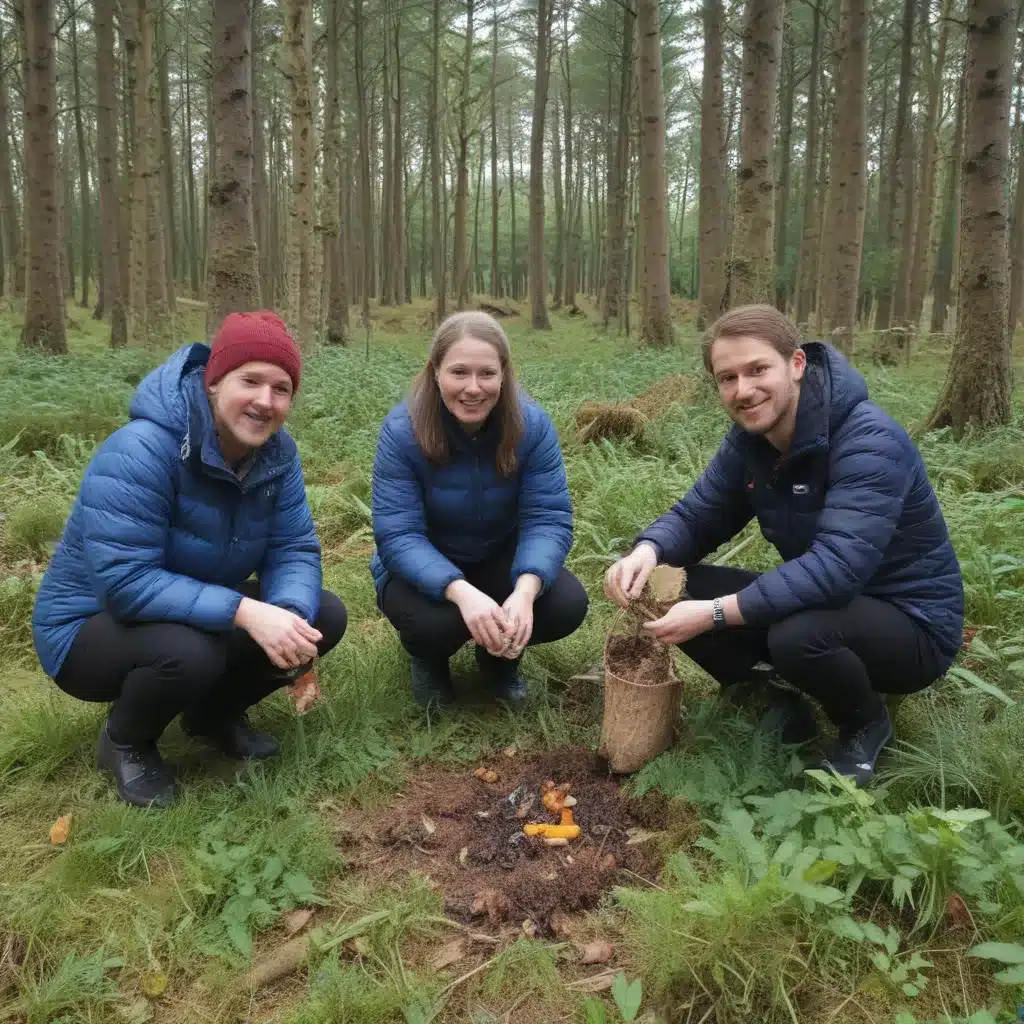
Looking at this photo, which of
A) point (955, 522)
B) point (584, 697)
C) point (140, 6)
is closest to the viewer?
point (584, 697)

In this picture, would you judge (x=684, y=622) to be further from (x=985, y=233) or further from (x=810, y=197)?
(x=810, y=197)

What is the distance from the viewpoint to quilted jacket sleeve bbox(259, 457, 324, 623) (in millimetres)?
2654

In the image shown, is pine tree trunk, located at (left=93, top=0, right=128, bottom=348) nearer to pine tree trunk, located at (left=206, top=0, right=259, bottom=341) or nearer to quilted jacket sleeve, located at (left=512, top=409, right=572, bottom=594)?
pine tree trunk, located at (left=206, top=0, right=259, bottom=341)

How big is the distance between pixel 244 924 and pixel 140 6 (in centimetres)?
1374

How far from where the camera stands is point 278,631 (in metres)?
2.36

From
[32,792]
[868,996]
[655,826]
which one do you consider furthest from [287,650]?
[868,996]

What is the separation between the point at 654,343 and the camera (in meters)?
12.2

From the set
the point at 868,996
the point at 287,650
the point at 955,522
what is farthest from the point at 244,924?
the point at 955,522

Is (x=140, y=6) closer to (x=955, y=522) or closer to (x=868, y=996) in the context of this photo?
(x=955, y=522)

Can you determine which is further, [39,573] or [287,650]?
[39,573]

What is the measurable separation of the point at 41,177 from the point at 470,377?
30.8 ft

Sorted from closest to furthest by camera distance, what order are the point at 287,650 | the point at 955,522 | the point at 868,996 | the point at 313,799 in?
the point at 868,996
the point at 287,650
the point at 313,799
the point at 955,522

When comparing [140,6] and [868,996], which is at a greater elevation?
[140,6]

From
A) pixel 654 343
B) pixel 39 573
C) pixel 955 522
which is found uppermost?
pixel 654 343
